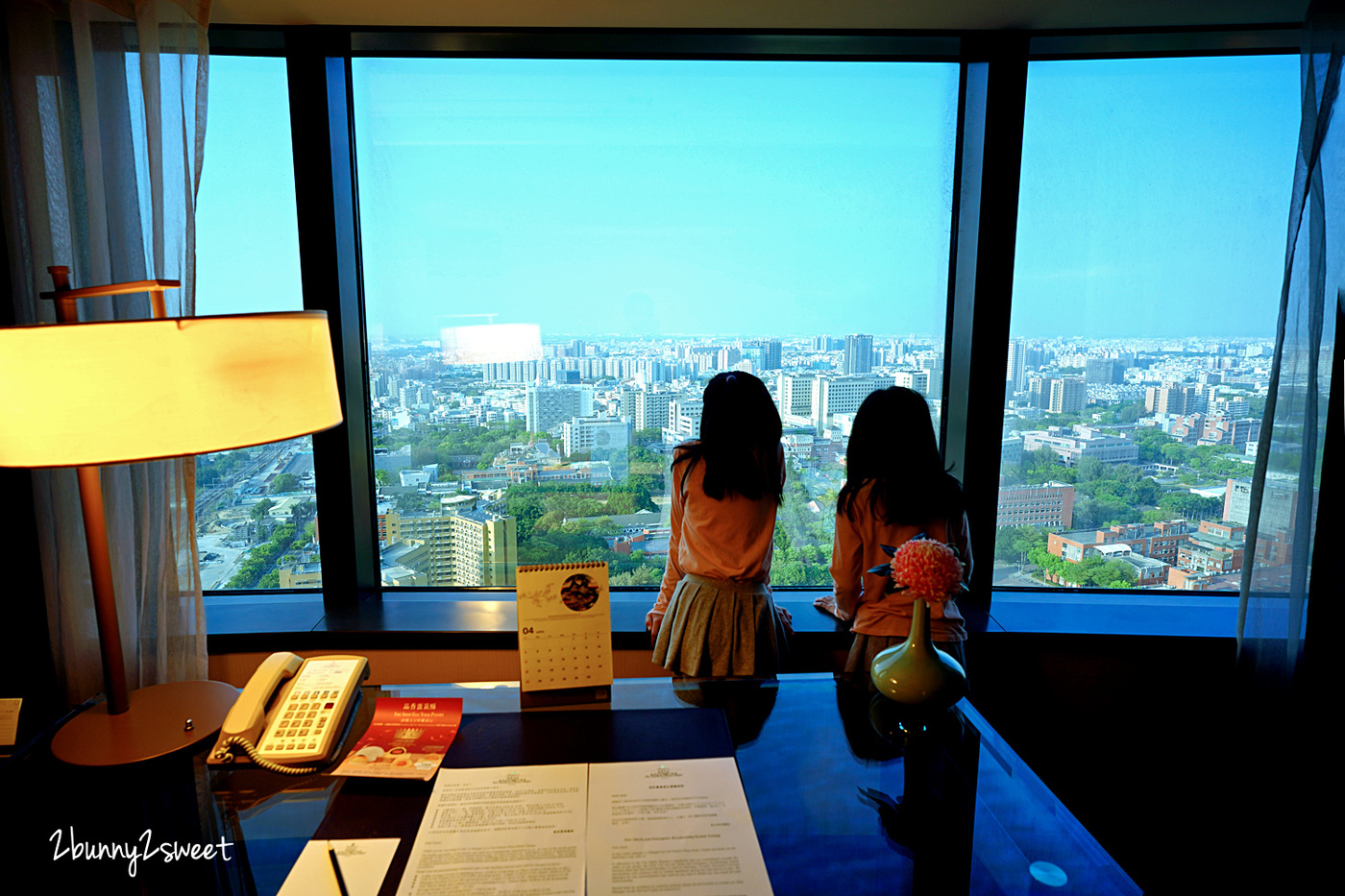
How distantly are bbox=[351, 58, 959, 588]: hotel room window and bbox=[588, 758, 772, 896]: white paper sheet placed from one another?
1.37 m

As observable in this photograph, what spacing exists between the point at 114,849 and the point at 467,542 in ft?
4.96

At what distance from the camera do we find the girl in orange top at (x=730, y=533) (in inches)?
70.1

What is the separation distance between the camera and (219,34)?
2.02 m

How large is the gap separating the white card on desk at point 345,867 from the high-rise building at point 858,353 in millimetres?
1902

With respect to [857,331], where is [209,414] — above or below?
below

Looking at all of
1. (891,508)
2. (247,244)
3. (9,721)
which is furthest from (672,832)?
(247,244)

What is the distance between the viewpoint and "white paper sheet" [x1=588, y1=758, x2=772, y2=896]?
870 millimetres

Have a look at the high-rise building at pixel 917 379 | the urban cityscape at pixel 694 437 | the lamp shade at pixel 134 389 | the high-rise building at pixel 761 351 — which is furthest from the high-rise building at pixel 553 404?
the lamp shade at pixel 134 389

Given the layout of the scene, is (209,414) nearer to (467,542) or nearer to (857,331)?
(467,542)

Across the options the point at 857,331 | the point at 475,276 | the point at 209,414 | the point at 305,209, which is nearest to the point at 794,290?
the point at 857,331

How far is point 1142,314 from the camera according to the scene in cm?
223

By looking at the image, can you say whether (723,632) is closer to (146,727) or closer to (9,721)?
(146,727)

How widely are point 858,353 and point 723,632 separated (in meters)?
1.09

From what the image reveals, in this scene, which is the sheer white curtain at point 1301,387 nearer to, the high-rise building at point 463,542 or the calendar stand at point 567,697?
the calendar stand at point 567,697
